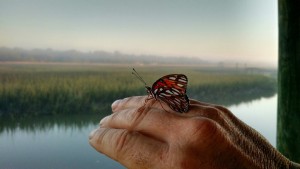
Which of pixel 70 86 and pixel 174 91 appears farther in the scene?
pixel 70 86

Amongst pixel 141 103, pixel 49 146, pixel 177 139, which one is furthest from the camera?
pixel 49 146

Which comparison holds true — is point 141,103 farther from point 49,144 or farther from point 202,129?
point 49,144

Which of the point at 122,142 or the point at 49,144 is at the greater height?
the point at 122,142

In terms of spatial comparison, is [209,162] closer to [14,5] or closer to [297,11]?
[14,5]

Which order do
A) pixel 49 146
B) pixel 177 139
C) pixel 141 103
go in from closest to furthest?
pixel 177 139 < pixel 141 103 < pixel 49 146

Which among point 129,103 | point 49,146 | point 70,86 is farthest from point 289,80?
point 129,103

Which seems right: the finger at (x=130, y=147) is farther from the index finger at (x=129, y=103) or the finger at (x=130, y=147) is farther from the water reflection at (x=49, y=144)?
the water reflection at (x=49, y=144)

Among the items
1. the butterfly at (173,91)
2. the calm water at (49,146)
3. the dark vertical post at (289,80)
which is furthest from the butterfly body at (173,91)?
the dark vertical post at (289,80)

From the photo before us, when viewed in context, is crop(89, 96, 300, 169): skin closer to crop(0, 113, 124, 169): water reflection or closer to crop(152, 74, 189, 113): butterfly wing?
crop(152, 74, 189, 113): butterfly wing
